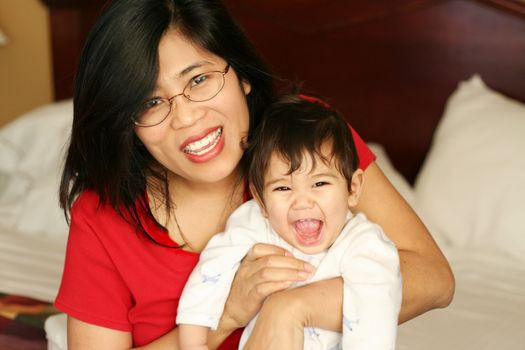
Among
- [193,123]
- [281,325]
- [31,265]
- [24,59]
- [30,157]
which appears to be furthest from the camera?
[24,59]

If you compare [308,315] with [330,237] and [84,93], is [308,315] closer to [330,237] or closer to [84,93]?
[330,237]

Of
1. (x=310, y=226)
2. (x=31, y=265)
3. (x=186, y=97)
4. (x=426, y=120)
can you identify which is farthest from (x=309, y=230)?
(x=426, y=120)

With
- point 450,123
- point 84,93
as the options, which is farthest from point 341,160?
point 450,123

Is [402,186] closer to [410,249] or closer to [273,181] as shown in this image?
[410,249]

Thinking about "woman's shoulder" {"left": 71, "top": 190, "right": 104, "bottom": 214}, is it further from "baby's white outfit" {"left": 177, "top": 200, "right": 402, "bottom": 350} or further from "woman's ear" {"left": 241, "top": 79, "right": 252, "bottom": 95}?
"woman's ear" {"left": 241, "top": 79, "right": 252, "bottom": 95}

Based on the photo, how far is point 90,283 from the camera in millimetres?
1607

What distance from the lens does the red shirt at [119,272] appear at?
1607 millimetres

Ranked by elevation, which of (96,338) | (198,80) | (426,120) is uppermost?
(198,80)

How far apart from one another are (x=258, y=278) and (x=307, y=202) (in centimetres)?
17

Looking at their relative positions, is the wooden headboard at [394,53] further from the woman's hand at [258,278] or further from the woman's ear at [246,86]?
the woman's hand at [258,278]

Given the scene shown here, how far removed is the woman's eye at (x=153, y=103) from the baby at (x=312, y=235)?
0.20 m

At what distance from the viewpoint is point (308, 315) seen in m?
1.41

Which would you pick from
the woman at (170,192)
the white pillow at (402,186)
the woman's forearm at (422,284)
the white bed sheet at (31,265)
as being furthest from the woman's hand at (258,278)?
the white pillow at (402,186)

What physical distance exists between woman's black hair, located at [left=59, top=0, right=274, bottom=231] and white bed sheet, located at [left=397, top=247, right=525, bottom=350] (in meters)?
0.74
